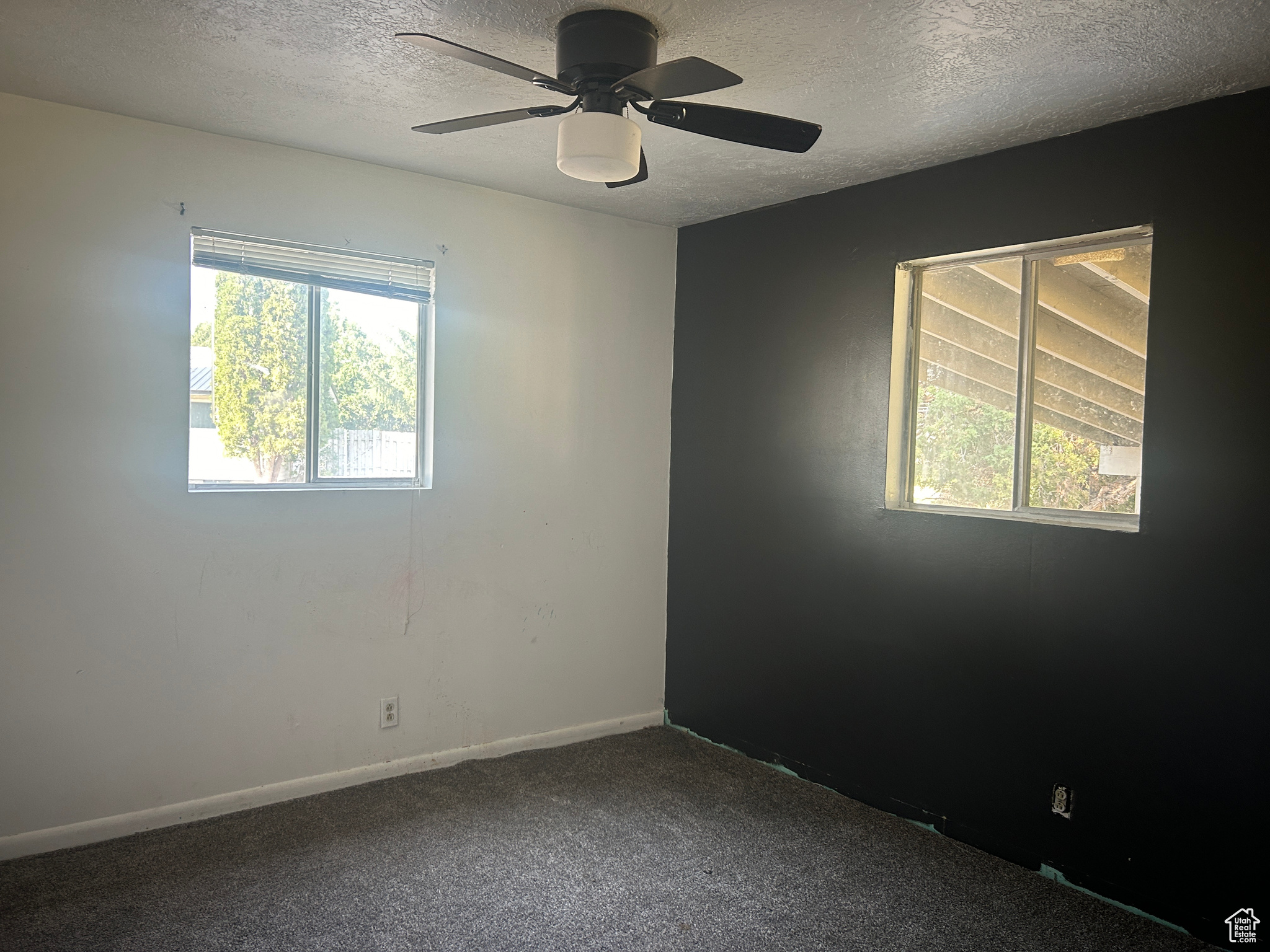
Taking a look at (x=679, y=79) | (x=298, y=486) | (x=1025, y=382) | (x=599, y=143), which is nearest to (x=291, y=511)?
(x=298, y=486)

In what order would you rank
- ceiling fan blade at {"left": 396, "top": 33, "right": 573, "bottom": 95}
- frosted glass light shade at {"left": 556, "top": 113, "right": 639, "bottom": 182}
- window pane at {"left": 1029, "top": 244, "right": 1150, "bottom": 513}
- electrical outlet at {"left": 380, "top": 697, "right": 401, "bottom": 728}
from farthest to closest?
electrical outlet at {"left": 380, "top": 697, "right": 401, "bottom": 728} < window pane at {"left": 1029, "top": 244, "right": 1150, "bottom": 513} < frosted glass light shade at {"left": 556, "top": 113, "right": 639, "bottom": 182} < ceiling fan blade at {"left": 396, "top": 33, "right": 573, "bottom": 95}

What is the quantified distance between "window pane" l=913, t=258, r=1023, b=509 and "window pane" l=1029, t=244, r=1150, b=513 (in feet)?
0.31

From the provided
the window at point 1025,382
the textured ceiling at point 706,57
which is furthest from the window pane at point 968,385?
the textured ceiling at point 706,57

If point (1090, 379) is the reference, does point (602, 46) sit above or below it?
above

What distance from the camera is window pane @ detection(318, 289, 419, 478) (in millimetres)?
3145

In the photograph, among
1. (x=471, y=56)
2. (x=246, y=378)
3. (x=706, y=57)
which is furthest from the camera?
(x=246, y=378)

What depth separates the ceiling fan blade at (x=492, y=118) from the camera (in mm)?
1992

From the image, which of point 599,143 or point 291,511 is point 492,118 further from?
point 291,511

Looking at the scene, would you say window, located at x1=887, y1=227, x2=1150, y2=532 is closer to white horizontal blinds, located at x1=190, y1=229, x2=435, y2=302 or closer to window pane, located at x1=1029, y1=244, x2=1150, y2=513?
window pane, located at x1=1029, y1=244, x2=1150, y2=513

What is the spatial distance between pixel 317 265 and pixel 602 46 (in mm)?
1560

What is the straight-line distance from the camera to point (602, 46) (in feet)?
6.39

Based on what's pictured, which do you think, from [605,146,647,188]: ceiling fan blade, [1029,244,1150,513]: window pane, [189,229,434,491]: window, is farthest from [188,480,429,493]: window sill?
[1029,244,1150,513]: window pane

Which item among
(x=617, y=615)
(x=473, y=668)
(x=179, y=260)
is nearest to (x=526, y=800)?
(x=473, y=668)

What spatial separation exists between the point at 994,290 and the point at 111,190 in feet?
9.43
